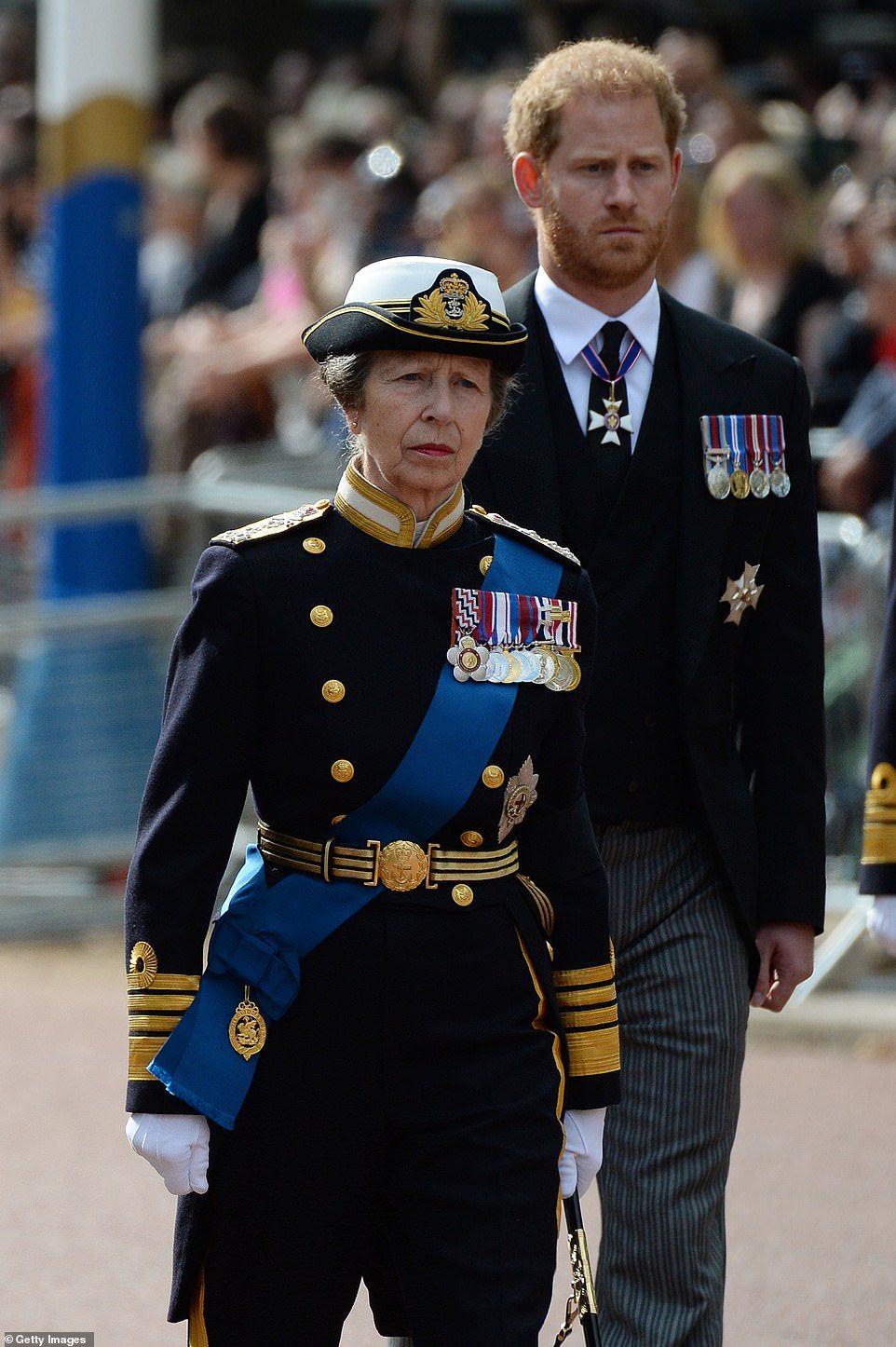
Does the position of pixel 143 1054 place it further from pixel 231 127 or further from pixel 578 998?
pixel 231 127

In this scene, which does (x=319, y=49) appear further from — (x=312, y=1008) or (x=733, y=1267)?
(x=312, y=1008)

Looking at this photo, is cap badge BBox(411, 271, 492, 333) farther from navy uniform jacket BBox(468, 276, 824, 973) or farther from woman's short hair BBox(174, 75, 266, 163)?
woman's short hair BBox(174, 75, 266, 163)

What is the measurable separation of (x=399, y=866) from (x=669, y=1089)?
90cm

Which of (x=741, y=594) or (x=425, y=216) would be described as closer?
(x=741, y=594)

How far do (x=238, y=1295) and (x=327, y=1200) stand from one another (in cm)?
17

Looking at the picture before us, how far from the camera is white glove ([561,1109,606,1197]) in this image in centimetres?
342

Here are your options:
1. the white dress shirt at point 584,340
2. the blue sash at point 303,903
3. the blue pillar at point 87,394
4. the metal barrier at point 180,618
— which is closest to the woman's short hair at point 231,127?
the blue pillar at point 87,394

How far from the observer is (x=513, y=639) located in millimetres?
3348

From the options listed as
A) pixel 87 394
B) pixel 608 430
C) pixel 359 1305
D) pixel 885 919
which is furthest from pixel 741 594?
pixel 87 394

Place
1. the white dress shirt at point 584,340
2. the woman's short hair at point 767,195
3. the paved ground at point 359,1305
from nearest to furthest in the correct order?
the white dress shirt at point 584,340, the paved ground at point 359,1305, the woman's short hair at point 767,195

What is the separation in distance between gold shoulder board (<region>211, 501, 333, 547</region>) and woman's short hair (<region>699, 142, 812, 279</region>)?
5428 millimetres

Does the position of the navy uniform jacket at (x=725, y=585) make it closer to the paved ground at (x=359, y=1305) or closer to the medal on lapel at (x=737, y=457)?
the medal on lapel at (x=737, y=457)

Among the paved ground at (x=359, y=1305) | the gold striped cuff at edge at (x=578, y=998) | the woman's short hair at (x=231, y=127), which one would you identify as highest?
the woman's short hair at (x=231, y=127)

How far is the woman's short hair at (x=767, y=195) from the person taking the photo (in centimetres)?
857
